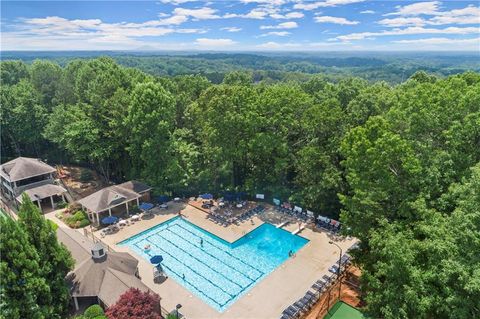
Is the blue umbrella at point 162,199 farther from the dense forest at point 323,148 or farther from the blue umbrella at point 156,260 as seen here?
the blue umbrella at point 156,260

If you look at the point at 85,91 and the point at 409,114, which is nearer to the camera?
the point at 409,114

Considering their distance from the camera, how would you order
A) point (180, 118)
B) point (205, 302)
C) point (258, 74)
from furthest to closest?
point (258, 74) < point (180, 118) < point (205, 302)

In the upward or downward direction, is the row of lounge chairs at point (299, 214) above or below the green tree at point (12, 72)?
below

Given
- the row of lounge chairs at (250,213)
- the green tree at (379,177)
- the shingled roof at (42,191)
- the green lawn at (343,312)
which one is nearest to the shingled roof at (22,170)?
the shingled roof at (42,191)

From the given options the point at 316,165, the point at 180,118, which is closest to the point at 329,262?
the point at 316,165

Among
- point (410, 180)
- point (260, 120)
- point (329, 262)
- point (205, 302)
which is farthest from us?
point (260, 120)

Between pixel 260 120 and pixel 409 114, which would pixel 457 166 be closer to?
pixel 409 114
